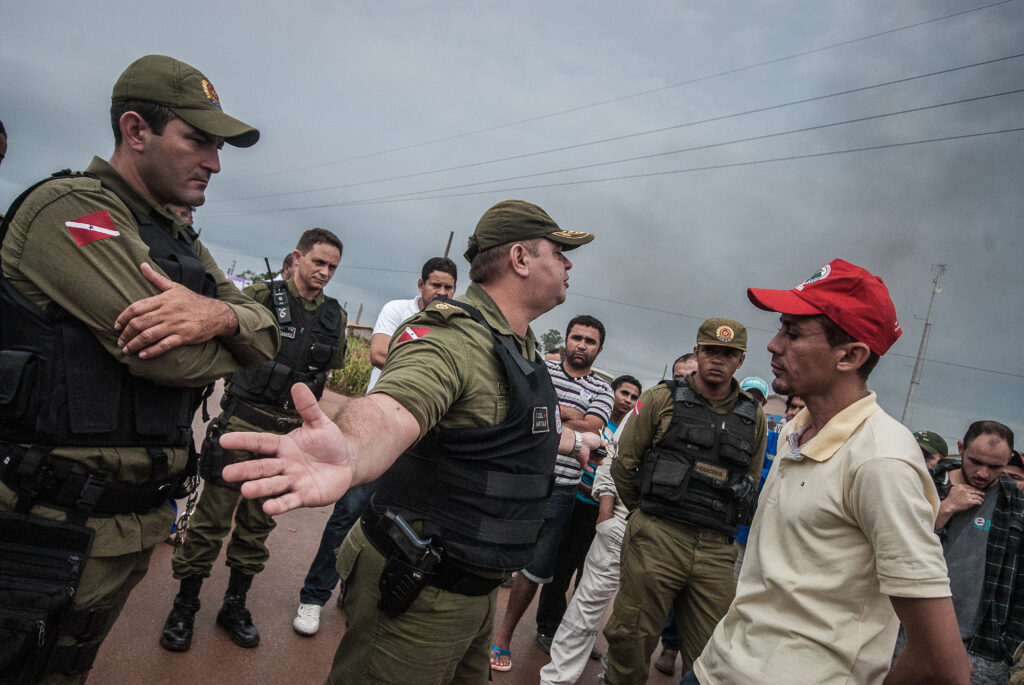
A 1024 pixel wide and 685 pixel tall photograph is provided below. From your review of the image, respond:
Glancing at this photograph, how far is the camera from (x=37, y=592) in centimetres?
172

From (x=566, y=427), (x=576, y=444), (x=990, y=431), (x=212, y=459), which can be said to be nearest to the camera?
(x=576, y=444)

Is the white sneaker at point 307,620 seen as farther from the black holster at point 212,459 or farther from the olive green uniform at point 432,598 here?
the olive green uniform at point 432,598

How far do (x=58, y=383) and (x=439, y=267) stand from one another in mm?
3291

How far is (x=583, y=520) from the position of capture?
486 centimetres

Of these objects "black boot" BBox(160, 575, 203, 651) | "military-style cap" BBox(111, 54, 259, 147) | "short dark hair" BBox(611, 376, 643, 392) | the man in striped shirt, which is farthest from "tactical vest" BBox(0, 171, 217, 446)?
"short dark hair" BBox(611, 376, 643, 392)

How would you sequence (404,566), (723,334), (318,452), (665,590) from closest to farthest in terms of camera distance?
1. (318,452)
2. (404,566)
3. (665,590)
4. (723,334)

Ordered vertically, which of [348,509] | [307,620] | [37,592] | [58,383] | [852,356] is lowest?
[307,620]

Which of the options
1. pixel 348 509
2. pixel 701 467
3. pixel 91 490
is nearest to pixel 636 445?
pixel 701 467

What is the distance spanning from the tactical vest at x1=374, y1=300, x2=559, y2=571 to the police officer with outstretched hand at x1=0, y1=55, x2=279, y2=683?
76cm

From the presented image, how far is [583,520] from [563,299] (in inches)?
116

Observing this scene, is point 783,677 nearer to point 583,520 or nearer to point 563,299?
point 563,299

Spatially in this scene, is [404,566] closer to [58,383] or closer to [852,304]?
[58,383]

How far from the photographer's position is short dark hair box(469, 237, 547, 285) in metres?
2.36

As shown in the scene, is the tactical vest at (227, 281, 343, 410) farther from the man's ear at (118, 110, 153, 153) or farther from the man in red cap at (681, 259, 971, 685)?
the man in red cap at (681, 259, 971, 685)
